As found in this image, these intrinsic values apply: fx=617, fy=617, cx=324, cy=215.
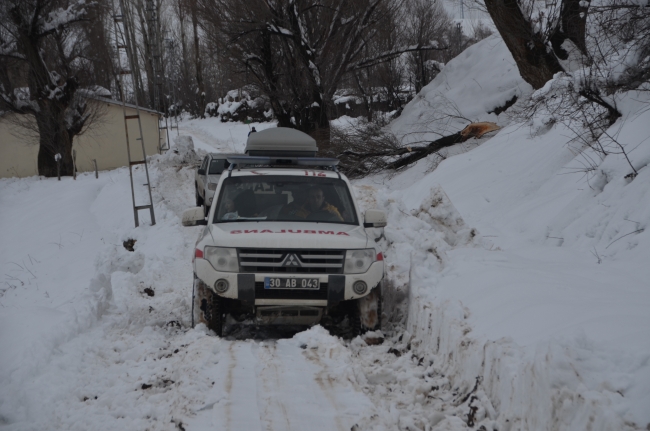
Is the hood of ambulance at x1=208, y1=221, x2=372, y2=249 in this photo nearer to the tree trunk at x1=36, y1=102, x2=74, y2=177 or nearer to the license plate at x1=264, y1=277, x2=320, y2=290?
the license plate at x1=264, y1=277, x2=320, y2=290

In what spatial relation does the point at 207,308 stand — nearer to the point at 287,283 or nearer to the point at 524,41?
the point at 287,283

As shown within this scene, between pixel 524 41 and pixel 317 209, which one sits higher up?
pixel 524 41

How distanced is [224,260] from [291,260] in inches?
25.8

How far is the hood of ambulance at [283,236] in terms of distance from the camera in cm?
600

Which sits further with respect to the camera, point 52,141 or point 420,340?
point 52,141

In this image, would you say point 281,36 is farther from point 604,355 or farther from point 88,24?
point 604,355

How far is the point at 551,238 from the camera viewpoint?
8.83 m

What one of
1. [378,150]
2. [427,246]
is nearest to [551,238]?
[427,246]

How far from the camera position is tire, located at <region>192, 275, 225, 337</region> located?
6.17 metres

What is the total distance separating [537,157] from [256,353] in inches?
350

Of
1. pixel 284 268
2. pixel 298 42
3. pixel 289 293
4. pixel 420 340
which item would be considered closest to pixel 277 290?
pixel 289 293

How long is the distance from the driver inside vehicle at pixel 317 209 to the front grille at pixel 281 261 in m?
0.94

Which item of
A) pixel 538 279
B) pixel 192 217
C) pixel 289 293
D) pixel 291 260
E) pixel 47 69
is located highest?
pixel 47 69

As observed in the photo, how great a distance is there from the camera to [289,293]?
6000 millimetres
